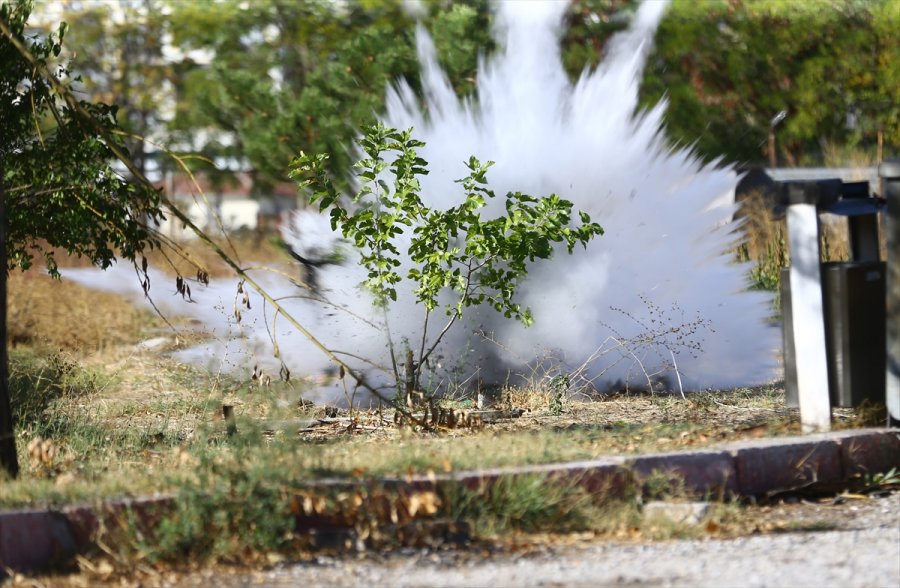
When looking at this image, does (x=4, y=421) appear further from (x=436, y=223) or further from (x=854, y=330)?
(x=854, y=330)

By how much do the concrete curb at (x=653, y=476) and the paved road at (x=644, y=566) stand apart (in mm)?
373

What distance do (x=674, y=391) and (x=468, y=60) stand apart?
703 centimetres

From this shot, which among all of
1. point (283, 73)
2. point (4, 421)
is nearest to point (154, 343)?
point (4, 421)

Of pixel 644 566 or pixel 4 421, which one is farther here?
pixel 4 421

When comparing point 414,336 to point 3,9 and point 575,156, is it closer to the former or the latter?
point 575,156

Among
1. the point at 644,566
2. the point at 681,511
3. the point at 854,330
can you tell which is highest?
the point at 854,330

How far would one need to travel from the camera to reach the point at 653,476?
5387 mm

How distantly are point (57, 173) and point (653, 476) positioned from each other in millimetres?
3748

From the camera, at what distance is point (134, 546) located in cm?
457

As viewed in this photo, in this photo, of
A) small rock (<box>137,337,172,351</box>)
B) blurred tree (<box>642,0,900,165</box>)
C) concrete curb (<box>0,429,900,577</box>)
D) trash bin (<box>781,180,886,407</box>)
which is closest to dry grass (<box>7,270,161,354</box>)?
small rock (<box>137,337,172,351</box>)

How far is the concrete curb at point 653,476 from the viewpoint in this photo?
15.0 ft

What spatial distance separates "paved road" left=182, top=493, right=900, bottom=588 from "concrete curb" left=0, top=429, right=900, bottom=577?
37 cm

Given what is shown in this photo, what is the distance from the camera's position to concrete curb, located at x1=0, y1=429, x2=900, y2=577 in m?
4.57

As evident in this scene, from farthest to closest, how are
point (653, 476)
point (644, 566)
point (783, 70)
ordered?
point (783, 70)
point (653, 476)
point (644, 566)
